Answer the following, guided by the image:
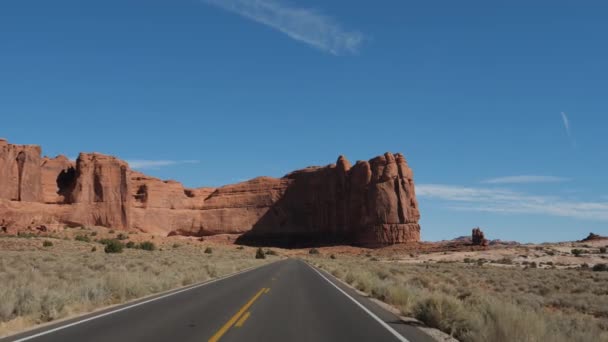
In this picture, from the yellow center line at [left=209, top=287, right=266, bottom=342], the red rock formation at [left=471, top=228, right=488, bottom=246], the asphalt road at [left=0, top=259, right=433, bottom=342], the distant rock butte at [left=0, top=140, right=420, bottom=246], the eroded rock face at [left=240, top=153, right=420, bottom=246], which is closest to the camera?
the yellow center line at [left=209, top=287, right=266, bottom=342]

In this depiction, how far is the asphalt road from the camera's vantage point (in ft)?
31.1

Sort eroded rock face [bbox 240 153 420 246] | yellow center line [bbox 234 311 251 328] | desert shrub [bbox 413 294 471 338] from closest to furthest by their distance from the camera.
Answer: desert shrub [bbox 413 294 471 338], yellow center line [bbox 234 311 251 328], eroded rock face [bbox 240 153 420 246]

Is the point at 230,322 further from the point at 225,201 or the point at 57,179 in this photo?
the point at 225,201

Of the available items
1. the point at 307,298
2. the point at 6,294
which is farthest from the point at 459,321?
the point at 6,294

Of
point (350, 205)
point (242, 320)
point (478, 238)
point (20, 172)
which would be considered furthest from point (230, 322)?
point (350, 205)

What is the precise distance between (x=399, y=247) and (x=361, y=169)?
25265 mm

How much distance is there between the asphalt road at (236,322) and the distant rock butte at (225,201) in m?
82.3

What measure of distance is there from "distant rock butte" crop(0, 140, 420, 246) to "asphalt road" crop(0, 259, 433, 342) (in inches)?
3241

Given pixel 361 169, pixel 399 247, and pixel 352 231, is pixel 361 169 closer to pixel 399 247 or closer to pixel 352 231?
pixel 352 231

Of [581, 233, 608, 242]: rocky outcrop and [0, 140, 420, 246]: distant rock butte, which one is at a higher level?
[0, 140, 420, 246]: distant rock butte

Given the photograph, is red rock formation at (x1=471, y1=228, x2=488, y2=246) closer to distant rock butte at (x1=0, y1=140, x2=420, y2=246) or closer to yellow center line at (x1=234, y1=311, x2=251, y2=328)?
distant rock butte at (x1=0, y1=140, x2=420, y2=246)

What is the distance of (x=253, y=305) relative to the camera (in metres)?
14.9

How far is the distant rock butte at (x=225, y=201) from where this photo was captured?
100 metres

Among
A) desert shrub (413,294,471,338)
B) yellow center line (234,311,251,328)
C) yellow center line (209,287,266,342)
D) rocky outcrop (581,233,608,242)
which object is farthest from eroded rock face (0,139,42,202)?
rocky outcrop (581,233,608,242)
